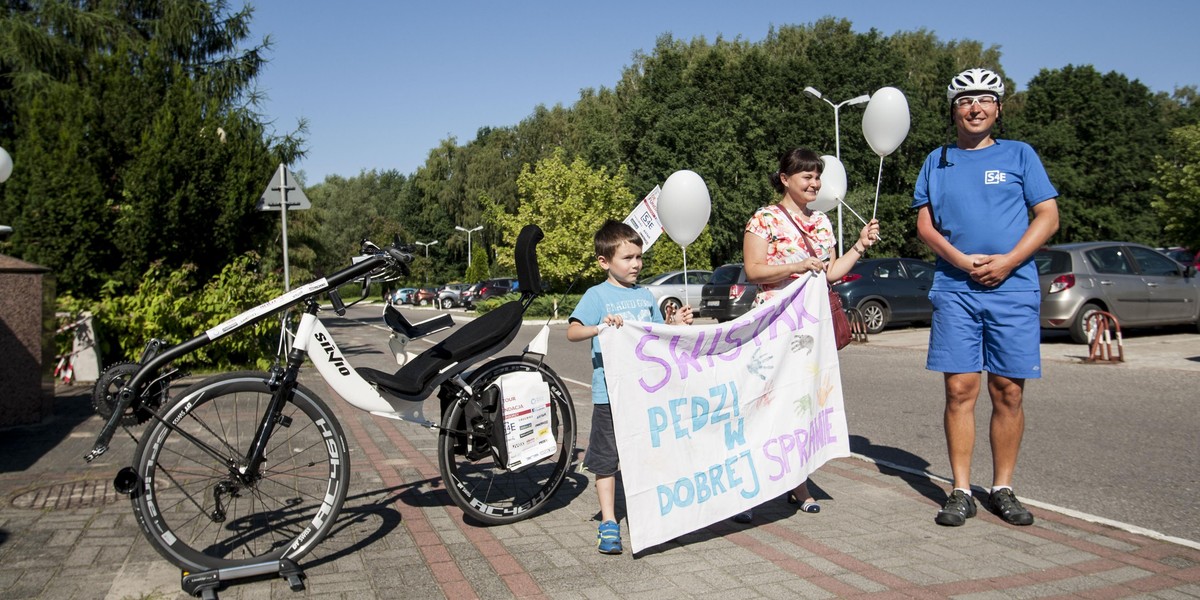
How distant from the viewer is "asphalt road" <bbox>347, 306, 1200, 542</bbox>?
5.40 meters

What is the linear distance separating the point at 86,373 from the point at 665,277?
1939 centimetres

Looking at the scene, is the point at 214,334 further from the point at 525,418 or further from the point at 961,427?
the point at 961,427

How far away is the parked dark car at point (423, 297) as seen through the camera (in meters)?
61.1

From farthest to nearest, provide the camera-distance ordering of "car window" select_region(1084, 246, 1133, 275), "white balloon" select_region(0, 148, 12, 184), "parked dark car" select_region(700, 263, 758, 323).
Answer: "parked dark car" select_region(700, 263, 758, 323) < "car window" select_region(1084, 246, 1133, 275) < "white balloon" select_region(0, 148, 12, 184)

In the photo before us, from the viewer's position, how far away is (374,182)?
121m

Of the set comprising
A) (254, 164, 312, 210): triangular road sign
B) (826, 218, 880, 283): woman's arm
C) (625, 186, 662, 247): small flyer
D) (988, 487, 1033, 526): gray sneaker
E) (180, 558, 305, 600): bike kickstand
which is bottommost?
(988, 487, 1033, 526): gray sneaker

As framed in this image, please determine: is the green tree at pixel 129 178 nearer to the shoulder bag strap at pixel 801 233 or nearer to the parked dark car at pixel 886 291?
the shoulder bag strap at pixel 801 233

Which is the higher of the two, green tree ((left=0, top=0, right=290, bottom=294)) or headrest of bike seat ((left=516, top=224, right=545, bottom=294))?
green tree ((left=0, top=0, right=290, bottom=294))

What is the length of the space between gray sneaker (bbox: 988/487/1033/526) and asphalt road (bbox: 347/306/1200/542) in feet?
1.16

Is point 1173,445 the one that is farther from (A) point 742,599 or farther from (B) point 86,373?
(B) point 86,373

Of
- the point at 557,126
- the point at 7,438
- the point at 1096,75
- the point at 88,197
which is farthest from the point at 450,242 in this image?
the point at 7,438

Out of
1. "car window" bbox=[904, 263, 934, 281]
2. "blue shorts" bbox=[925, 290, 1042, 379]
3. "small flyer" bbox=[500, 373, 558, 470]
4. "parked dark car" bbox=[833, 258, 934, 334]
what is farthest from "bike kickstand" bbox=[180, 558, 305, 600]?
"car window" bbox=[904, 263, 934, 281]

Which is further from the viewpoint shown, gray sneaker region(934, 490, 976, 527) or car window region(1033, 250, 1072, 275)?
car window region(1033, 250, 1072, 275)

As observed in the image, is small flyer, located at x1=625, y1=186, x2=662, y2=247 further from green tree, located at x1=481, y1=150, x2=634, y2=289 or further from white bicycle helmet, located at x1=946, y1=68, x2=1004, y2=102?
green tree, located at x1=481, y1=150, x2=634, y2=289
